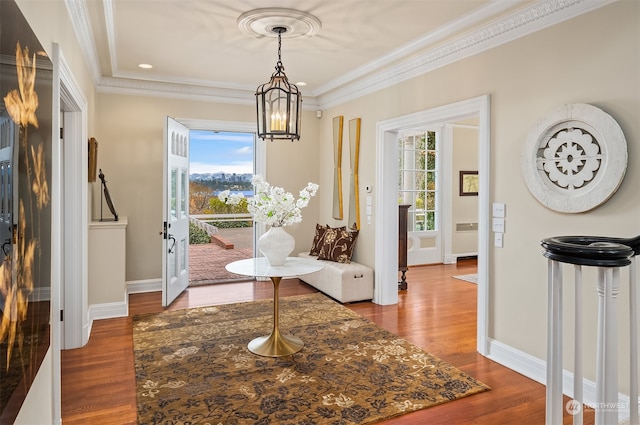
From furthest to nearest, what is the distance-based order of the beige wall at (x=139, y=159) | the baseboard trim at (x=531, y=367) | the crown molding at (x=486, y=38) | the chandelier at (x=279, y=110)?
the beige wall at (x=139, y=159) < the chandelier at (x=279, y=110) < the crown molding at (x=486, y=38) < the baseboard trim at (x=531, y=367)

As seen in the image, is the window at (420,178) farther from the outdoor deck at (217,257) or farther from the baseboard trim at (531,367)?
the baseboard trim at (531,367)

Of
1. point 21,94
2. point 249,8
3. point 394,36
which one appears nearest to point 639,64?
point 394,36

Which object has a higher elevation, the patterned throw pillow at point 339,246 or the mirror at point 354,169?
the mirror at point 354,169

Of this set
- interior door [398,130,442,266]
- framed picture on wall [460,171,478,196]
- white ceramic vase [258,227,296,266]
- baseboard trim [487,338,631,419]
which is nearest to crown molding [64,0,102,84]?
white ceramic vase [258,227,296,266]

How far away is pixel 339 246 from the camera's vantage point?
543 centimetres

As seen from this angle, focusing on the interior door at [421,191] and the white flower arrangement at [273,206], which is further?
the interior door at [421,191]

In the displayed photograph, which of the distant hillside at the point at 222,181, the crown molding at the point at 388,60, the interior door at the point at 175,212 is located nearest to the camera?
the crown molding at the point at 388,60

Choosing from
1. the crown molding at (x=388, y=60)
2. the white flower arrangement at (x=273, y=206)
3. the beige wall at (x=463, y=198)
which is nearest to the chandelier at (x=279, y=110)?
the white flower arrangement at (x=273, y=206)

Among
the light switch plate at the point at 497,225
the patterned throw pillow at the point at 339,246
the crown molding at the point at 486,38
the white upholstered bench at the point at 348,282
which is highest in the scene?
the crown molding at the point at 486,38

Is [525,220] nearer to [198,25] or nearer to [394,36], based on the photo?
[394,36]

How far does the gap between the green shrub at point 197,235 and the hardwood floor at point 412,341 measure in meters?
4.43

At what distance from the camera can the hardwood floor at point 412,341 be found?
8.43ft

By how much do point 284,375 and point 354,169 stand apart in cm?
300

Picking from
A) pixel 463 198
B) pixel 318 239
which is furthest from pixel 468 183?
pixel 318 239
